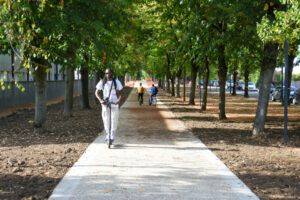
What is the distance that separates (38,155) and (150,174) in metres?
3.00

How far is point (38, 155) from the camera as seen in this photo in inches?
417

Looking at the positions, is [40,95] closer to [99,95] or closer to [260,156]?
[99,95]

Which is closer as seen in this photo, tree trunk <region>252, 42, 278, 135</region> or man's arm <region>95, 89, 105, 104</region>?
man's arm <region>95, 89, 105, 104</region>

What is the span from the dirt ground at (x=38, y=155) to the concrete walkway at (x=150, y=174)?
0.26 meters

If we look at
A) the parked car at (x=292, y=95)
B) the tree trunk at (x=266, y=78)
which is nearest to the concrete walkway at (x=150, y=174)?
the tree trunk at (x=266, y=78)

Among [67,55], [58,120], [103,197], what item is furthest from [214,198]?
[58,120]

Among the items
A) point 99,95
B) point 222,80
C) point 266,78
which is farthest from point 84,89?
point 99,95

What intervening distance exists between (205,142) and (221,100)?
835 centimetres

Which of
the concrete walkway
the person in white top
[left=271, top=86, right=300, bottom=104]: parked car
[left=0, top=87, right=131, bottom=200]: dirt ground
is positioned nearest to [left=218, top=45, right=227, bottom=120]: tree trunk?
[left=0, top=87, right=131, bottom=200]: dirt ground

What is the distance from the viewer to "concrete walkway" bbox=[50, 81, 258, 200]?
7.18 meters

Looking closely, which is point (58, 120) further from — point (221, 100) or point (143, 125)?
point (221, 100)

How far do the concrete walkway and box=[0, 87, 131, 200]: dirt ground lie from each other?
256 mm

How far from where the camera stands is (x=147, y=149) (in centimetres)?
1162

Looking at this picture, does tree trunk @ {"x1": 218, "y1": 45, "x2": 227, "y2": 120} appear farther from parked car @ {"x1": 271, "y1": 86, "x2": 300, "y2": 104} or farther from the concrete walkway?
parked car @ {"x1": 271, "y1": 86, "x2": 300, "y2": 104}
